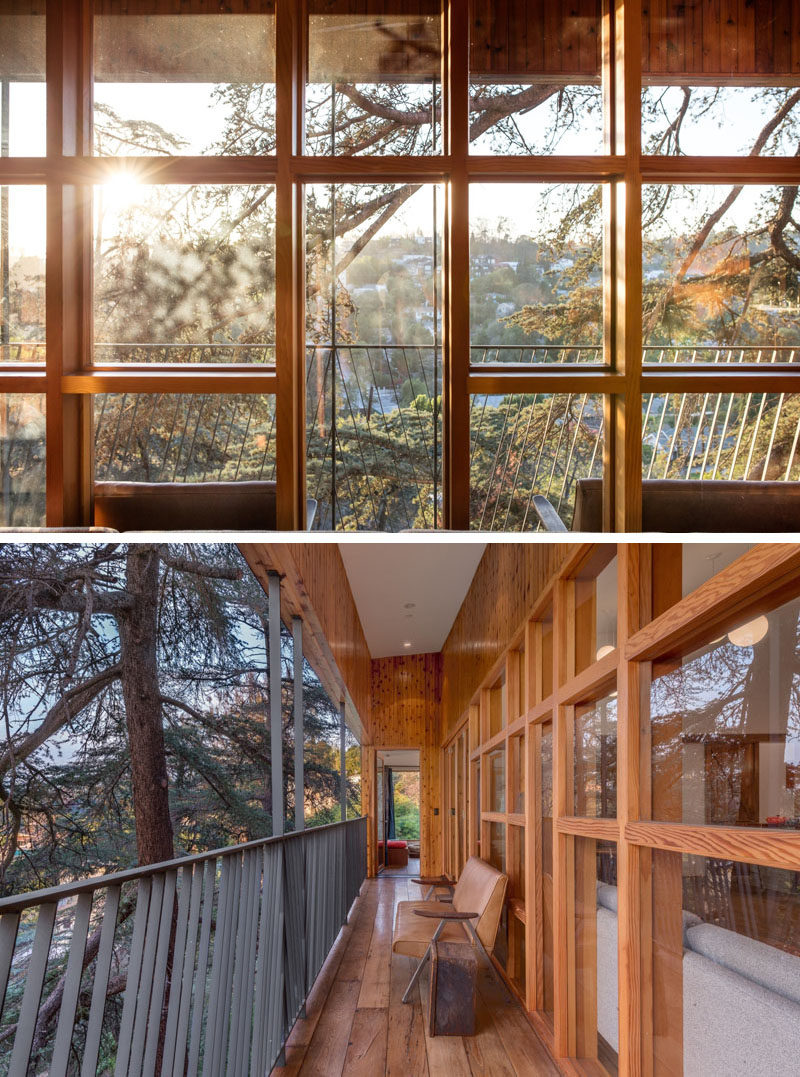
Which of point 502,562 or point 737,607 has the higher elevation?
point 502,562

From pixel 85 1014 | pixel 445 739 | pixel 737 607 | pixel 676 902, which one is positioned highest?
pixel 737 607

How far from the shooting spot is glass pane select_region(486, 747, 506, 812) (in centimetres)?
395

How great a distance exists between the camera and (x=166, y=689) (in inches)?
223

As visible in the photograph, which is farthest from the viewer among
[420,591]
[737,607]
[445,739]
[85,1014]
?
[445,739]

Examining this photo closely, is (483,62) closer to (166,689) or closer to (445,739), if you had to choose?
(166,689)

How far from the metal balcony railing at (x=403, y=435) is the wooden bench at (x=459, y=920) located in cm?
118

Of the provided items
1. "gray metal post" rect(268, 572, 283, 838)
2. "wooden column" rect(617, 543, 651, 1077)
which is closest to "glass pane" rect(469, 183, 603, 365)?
"wooden column" rect(617, 543, 651, 1077)

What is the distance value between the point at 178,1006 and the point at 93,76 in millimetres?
2217

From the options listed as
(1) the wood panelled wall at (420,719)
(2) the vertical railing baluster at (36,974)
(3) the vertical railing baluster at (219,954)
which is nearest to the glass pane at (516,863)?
(1) the wood panelled wall at (420,719)

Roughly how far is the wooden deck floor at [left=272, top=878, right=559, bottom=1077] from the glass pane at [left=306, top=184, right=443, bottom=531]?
1248mm

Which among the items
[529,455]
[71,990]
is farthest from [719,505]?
[71,990]

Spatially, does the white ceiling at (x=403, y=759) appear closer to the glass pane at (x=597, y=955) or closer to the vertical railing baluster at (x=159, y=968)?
the glass pane at (x=597, y=955)

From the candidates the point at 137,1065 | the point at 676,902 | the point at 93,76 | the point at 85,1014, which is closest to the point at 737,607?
the point at 676,902

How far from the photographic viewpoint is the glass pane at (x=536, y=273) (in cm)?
211
